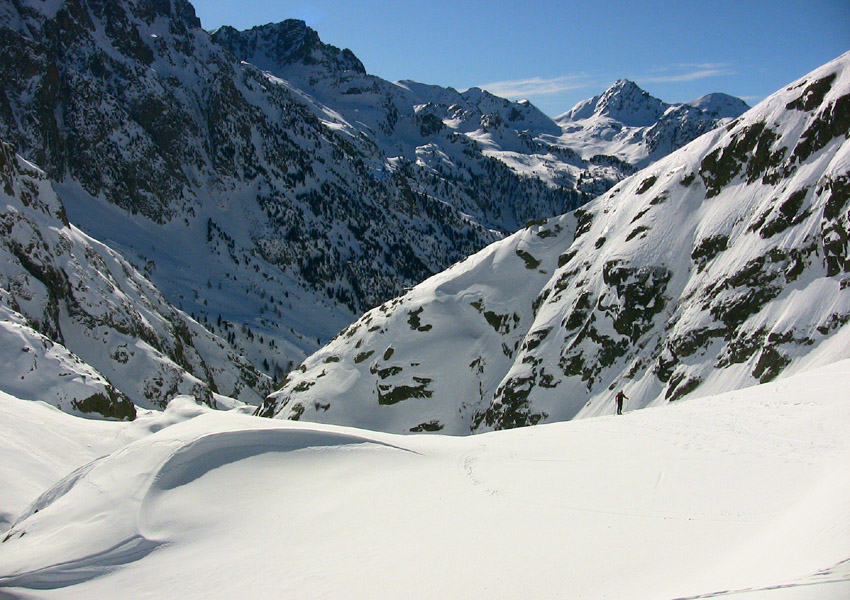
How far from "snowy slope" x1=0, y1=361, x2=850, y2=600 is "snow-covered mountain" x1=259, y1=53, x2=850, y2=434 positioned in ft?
80.5

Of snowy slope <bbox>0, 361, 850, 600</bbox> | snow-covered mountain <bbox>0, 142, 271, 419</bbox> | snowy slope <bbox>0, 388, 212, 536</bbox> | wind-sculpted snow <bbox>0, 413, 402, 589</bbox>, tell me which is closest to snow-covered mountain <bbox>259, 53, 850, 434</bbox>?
snow-covered mountain <bbox>0, 142, 271, 419</bbox>

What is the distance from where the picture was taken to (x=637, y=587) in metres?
9.51

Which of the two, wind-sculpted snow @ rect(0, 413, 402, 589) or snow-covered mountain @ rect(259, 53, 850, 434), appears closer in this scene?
wind-sculpted snow @ rect(0, 413, 402, 589)

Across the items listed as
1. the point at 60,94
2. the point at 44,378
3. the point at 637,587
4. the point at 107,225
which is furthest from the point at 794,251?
the point at 60,94

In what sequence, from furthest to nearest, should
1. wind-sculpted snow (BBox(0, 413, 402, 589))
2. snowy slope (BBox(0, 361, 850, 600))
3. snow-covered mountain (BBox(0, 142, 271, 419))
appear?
1. snow-covered mountain (BBox(0, 142, 271, 419))
2. wind-sculpted snow (BBox(0, 413, 402, 589))
3. snowy slope (BBox(0, 361, 850, 600))

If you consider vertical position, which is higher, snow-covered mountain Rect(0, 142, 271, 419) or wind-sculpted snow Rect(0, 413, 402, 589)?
snow-covered mountain Rect(0, 142, 271, 419)

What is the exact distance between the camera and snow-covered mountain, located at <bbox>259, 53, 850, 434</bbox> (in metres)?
43.1

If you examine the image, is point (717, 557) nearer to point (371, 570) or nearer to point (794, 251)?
point (371, 570)

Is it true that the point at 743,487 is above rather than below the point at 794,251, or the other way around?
below

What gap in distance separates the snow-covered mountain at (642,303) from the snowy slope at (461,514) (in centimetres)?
2454

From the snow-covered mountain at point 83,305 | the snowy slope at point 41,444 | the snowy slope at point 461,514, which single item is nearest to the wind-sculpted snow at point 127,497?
the snowy slope at point 461,514

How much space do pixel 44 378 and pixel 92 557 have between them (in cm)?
4327

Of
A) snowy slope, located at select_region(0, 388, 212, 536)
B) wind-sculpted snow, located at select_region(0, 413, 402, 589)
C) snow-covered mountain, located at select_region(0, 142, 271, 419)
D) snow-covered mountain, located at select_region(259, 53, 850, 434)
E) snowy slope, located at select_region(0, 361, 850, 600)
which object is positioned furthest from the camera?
snow-covered mountain, located at select_region(0, 142, 271, 419)

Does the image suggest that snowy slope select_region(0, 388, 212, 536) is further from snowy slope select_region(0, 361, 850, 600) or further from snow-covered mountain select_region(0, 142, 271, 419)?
snow-covered mountain select_region(0, 142, 271, 419)
